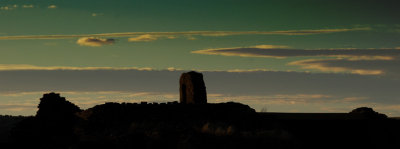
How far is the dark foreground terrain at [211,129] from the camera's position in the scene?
34062 millimetres

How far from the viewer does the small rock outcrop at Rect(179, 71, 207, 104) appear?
140ft

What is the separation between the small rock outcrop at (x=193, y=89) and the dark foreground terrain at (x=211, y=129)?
2.94 meters

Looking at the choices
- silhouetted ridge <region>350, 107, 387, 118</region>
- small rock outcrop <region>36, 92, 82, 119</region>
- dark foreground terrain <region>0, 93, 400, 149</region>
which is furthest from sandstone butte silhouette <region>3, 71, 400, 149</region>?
small rock outcrop <region>36, 92, 82, 119</region>

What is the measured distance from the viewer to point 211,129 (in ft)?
114

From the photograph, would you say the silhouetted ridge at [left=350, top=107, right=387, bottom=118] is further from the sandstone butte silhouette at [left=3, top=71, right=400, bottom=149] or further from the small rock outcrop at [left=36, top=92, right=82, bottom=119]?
the small rock outcrop at [left=36, top=92, right=82, bottom=119]

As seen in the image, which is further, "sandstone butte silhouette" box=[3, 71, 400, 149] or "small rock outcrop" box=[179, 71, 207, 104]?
"small rock outcrop" box=[179, 71, 207, 104]

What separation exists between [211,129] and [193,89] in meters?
8.22

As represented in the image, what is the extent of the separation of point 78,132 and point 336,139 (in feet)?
56.5

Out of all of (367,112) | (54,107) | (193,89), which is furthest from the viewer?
(367,112)

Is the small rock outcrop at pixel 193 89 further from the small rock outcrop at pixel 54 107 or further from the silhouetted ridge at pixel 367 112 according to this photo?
the silhouetted ridge at pixel 367 112

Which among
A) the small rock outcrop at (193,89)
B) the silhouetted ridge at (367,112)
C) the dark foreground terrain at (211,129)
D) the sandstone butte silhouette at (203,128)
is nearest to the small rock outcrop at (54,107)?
the sandstone butte silhouette at (203,128)

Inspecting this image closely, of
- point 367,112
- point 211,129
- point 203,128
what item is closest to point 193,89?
point 203,128

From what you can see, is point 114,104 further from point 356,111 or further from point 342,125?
point 356,111

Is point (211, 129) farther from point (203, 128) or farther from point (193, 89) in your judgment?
point (193, 89)
